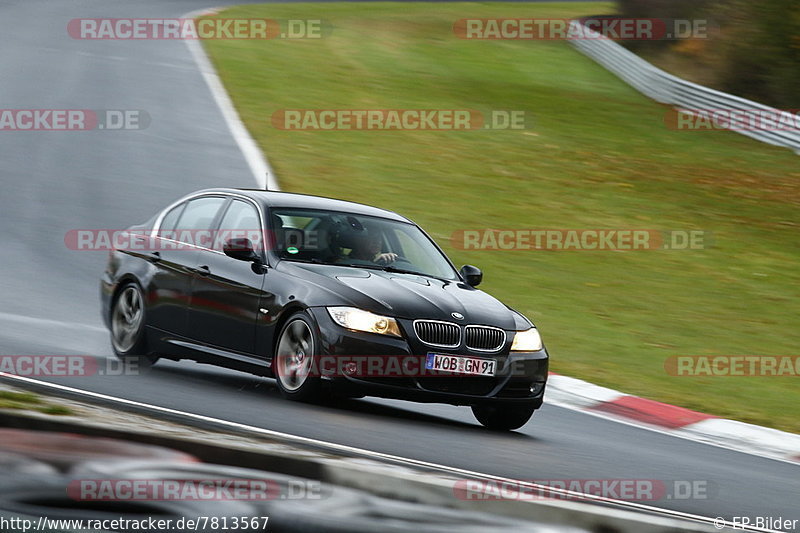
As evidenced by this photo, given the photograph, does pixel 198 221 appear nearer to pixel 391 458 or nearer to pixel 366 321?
pixel 366 321

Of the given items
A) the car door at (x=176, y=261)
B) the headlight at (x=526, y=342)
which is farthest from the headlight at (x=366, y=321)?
the car door at (x=176, y=261)

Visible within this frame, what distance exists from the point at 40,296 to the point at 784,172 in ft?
Answer: 51.1

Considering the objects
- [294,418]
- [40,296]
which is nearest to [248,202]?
[294,418]

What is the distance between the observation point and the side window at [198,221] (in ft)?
33.5

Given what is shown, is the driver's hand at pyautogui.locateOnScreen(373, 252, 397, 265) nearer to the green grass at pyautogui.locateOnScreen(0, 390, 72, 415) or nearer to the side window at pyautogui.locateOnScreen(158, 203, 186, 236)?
the side window at pyautogui.locateOnScreen(158, 203, 186, 236)

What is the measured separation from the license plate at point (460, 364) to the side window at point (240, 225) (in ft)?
5.62

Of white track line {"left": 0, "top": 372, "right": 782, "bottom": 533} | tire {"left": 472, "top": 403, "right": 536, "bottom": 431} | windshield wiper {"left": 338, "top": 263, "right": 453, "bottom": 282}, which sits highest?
windshield wiper {"left": 338, "top": 263, "right": 453, "bottom": 282}

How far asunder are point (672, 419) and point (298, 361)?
324 centimetres

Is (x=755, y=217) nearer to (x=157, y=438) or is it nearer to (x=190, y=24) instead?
(x=157, y=438)

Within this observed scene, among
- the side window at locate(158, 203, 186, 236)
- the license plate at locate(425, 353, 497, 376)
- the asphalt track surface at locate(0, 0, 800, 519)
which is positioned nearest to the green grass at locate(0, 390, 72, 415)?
the asphalt track surface at locate(0, 0, 800, 519)

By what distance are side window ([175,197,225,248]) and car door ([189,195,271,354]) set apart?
116 millimetres

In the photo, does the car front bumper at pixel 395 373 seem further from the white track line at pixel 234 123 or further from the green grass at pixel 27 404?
the white track line at pixel 234 123

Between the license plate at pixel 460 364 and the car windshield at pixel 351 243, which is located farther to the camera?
the car windshield at pixel 351 243

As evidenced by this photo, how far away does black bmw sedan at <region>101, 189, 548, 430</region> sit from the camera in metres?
8.64
